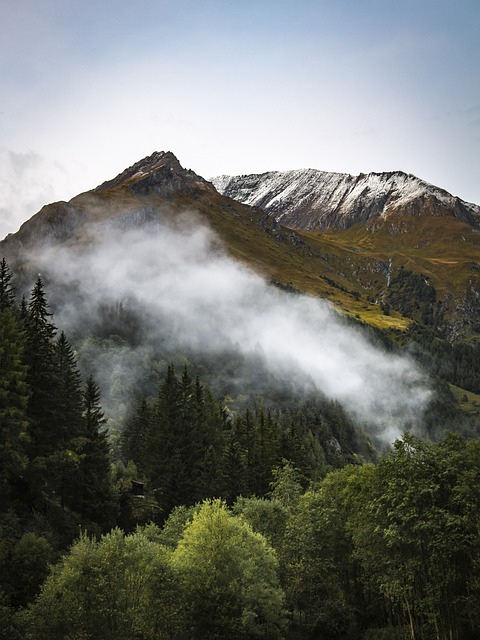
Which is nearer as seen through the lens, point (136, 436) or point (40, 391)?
point (40, 391)

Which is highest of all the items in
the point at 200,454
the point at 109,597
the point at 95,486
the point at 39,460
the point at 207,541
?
the point at 39,460

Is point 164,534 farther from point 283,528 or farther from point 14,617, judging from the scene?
point 14,617

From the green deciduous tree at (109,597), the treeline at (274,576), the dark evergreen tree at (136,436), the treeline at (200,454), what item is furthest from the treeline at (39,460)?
the dark evergreen tree at (136,436)

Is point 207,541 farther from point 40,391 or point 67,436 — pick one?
point 40,391

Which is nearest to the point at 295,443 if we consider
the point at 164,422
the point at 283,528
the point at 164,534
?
the point at 164,422

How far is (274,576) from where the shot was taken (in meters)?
47.8

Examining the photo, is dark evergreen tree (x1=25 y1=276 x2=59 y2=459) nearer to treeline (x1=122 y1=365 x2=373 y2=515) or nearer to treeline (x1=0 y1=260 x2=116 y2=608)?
treeline (x1=0 y1=260 x2=116 y2=608)

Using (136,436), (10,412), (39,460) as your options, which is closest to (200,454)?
(136,436)

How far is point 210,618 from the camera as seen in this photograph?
41.8 meters

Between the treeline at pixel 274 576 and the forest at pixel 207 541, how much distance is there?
0.43 ft

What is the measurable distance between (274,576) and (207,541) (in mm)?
7604

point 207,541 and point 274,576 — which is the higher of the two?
point 207,541

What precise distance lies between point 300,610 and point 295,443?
1778 inches

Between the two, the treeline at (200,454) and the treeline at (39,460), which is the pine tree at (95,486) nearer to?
the treeline at (39,460)
